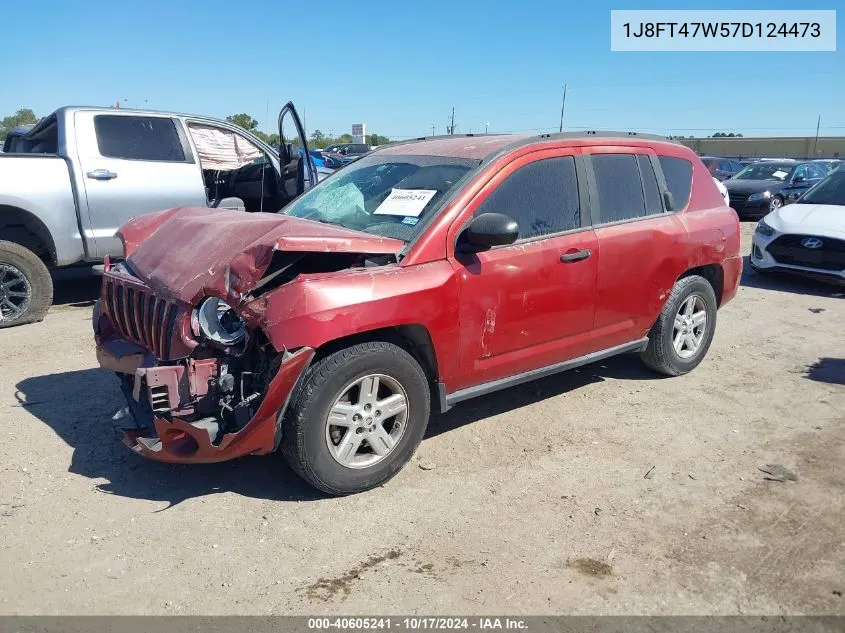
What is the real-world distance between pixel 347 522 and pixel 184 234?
6.22ft

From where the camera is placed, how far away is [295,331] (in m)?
3.22

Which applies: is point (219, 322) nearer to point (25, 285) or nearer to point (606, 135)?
point (606, 135)

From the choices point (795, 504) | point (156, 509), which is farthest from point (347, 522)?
point (795, 504)

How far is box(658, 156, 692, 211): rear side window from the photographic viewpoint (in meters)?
5.23

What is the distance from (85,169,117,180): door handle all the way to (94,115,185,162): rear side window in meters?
0.22

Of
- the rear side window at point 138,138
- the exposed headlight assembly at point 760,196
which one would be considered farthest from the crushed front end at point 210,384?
the exposed headlight assembly at point 760,196

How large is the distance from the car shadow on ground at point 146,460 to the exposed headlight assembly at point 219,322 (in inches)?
34.4

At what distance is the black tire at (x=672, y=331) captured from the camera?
5.18 m

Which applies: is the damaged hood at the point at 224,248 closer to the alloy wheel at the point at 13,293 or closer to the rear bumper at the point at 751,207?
the alloy wheel at the point at 13,293

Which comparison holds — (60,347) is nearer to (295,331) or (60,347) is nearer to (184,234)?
(184,234)

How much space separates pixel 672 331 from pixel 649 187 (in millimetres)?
1111

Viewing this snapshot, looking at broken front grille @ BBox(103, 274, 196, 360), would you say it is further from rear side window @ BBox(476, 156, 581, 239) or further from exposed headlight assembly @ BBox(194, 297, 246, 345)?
rear side window @ BBox(476, 156, 581, 239)

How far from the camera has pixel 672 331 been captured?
5.28 m

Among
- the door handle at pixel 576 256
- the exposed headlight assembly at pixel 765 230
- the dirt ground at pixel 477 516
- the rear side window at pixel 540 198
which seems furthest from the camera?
the exposed headlight assembly at pixel 765 230
